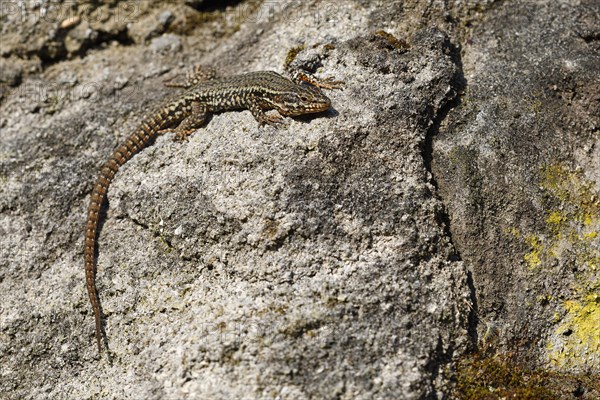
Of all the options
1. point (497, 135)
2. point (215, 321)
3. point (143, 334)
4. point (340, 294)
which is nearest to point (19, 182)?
point (143, 334)

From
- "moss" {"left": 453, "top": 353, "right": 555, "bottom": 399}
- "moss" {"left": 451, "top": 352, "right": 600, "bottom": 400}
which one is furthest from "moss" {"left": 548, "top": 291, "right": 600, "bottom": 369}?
"moss" {"left": 453, "top": 353, "right": 555, "bottom": 399}

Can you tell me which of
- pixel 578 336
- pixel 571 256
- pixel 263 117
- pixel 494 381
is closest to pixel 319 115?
pixel 263 117

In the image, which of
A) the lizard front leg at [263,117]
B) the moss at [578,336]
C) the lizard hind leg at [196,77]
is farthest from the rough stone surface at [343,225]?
the lizard hind leg at [196,77]

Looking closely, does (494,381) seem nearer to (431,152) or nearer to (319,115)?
(431,152)

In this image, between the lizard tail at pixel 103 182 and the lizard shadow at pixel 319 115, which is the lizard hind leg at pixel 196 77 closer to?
the lizard tail at pixel 103 182

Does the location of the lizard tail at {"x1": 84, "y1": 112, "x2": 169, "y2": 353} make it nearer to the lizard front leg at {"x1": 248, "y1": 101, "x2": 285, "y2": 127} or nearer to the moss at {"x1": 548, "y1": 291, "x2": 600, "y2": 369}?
the lizard front leg at {"x1": 248, "y1": 101, "x2": 285, "y2": 127}

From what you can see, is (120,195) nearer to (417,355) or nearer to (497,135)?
(417,355)
